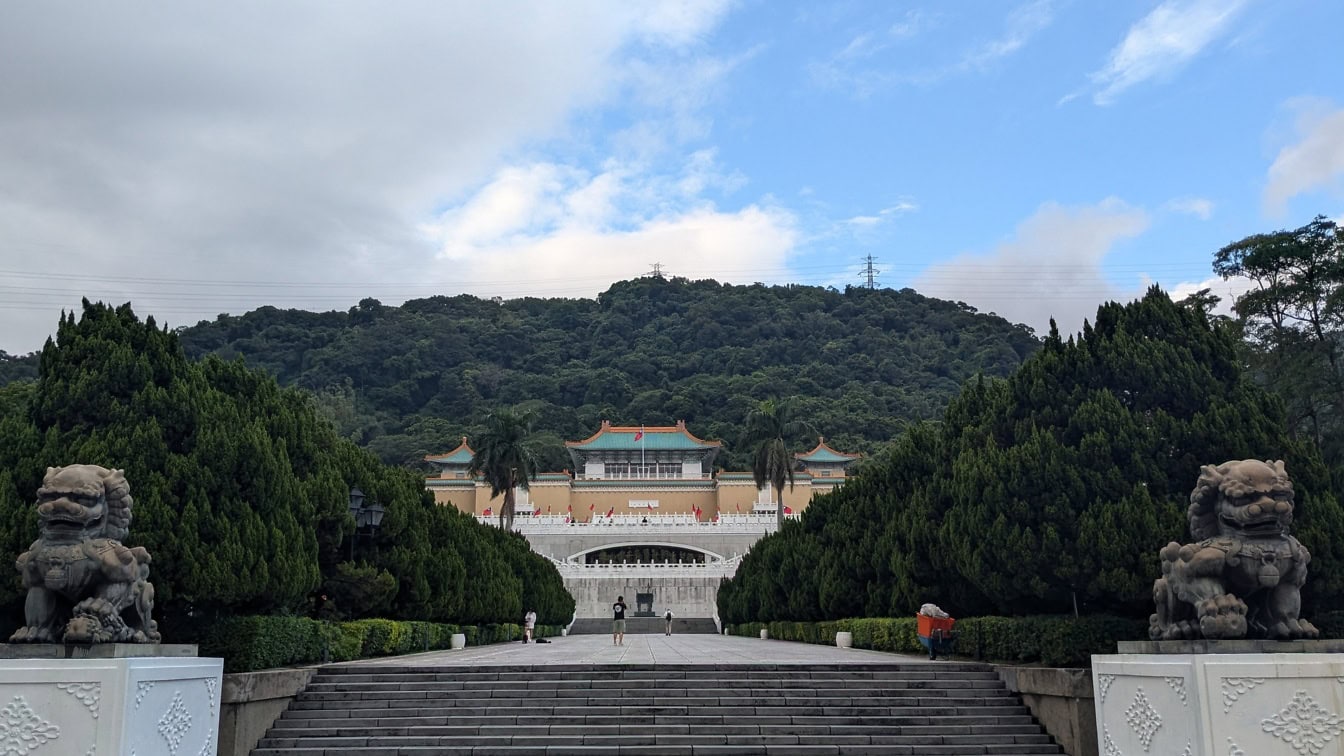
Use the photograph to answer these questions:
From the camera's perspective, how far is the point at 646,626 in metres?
37.0

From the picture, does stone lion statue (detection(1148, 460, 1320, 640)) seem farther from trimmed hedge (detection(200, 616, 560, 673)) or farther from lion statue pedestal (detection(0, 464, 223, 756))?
trimmed hedge (detection(200, 616, 560, 673))

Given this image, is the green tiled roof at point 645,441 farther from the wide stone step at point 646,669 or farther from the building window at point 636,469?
the wide stone step at point 646,669

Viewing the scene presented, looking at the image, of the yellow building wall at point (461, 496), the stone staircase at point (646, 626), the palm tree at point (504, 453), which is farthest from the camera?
the yellow building wall at point (461, 496)

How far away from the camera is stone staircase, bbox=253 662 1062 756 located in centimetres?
950

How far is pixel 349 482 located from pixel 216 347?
8848 cm

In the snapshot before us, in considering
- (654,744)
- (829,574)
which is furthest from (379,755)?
(829,574)

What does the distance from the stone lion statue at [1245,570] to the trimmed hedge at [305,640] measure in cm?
814

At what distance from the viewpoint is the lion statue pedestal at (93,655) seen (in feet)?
22.7

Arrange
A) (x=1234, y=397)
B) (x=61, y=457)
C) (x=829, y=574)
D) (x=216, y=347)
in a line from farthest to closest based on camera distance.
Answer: (x=216, y=347) → (x=829, y=574) → (x=1234, y=397) → (x=61, y=457)

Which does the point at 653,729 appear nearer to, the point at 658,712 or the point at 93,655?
the point at 658,712

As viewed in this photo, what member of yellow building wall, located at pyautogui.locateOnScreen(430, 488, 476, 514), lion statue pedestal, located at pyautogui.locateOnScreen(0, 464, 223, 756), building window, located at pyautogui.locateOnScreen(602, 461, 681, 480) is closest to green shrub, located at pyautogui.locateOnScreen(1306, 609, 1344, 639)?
lion statue pedestal, located at pyautogui.locateOnScreen(0, 464, 223, 756)

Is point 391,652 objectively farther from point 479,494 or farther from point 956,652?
point 479,494

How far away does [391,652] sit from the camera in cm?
1545

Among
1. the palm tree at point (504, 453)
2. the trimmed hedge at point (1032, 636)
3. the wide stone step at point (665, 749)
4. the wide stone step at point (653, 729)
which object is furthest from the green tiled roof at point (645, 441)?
the wide stone step at point (665, 749)
